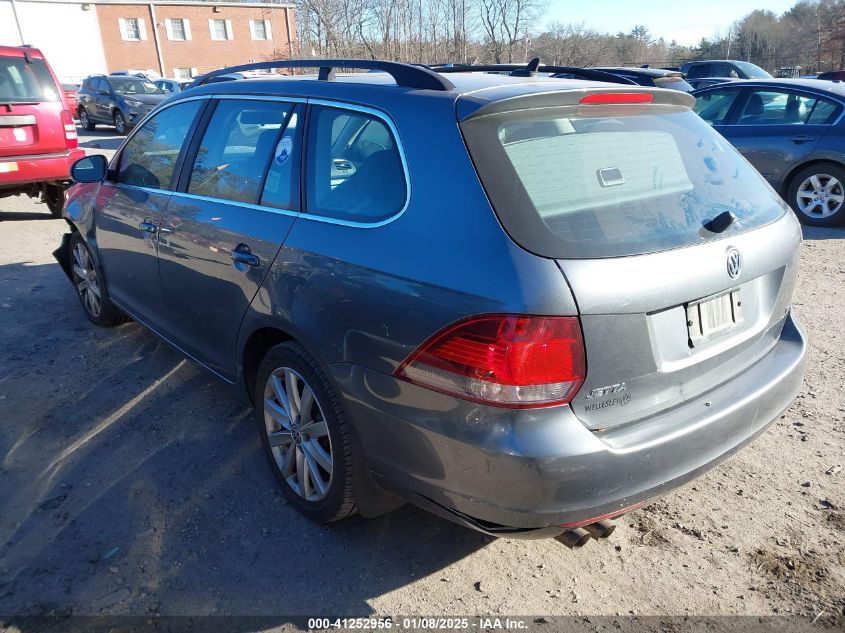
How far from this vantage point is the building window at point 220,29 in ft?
159

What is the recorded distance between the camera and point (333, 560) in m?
2.66

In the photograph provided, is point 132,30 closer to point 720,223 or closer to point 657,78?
point 657,78

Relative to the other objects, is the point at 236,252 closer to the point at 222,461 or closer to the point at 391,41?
the point at 222,461

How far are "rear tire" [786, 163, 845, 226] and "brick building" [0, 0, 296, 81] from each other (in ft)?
124

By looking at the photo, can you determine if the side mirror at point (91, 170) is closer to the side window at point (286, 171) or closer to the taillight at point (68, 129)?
the side window at point (286, 171)

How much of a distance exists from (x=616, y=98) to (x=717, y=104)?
23.9 ft

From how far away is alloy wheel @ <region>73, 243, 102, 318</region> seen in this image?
493 cm

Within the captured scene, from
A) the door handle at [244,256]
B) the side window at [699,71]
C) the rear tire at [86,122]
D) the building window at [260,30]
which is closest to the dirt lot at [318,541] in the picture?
the door handle at [244,256]

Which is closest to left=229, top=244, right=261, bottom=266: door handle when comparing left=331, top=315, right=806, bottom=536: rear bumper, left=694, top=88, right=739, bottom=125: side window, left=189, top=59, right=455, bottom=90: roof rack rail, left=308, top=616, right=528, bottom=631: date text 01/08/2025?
left=331, top=315, right=806, bottom=536: rear bumper

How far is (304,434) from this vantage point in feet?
9.12

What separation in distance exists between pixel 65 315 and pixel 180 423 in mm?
2358

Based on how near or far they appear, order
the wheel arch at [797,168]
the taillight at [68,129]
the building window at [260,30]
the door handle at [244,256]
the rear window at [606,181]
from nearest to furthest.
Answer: the rear window at [606,181] < the door handle at [244,256] < the wheel arch at [797,168] < the taillight at [68,129] < the building window at [260,30]

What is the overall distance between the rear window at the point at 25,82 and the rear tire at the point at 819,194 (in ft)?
29.7

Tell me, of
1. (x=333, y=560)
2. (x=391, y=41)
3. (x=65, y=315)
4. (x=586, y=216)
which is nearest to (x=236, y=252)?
(x=333, y=560)
